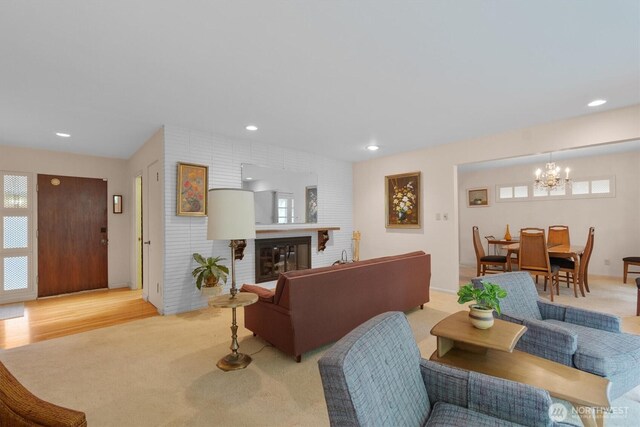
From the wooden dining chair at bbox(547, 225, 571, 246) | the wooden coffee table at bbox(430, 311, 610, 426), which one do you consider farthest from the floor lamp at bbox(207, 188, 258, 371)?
the wooden dining chair at bbox(547, 225, 571, 246)

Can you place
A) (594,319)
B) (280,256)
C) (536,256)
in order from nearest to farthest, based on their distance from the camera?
(594,319), (536,256), (280,256)

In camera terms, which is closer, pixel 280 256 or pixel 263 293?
pixel 263 293

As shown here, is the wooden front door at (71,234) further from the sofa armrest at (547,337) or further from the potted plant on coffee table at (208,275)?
the sofa armrest at (547,337)

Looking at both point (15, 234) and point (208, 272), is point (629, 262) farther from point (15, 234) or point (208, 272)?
point (15, 234)

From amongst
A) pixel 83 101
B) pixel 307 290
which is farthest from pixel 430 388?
pixel 83 101

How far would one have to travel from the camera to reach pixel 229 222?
7.71 feet

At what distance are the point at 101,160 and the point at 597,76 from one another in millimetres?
7018

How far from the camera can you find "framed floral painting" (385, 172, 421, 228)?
523 cm

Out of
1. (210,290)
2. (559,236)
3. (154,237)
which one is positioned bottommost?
(210,290)

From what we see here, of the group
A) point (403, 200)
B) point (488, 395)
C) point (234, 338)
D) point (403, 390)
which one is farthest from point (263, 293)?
point (403, 200)

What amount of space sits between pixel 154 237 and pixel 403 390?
12.5 feet

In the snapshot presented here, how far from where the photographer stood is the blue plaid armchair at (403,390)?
101 centimetres

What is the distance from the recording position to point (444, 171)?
16.0 feet

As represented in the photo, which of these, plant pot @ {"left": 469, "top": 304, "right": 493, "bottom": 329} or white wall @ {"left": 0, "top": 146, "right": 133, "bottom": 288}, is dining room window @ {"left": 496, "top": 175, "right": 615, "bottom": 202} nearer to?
plant pot @ {"left": 469, "top": 304, "right": 493, "bottom": 329}
